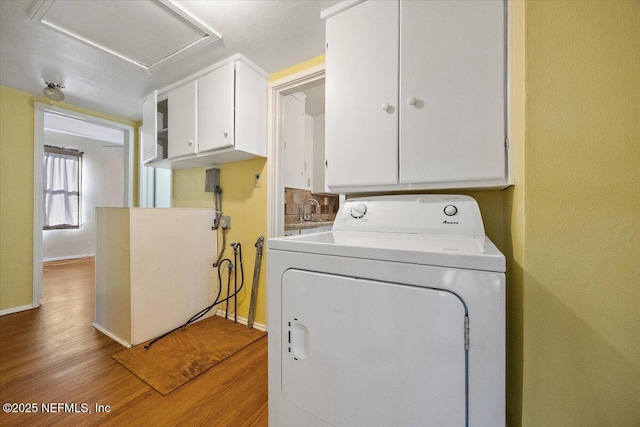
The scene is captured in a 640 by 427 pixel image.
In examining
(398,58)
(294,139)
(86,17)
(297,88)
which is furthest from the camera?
(294,139)

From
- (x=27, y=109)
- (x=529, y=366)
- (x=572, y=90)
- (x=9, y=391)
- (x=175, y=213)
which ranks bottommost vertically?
Answer: (x=9, y=391)

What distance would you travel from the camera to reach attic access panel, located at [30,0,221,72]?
136 cm

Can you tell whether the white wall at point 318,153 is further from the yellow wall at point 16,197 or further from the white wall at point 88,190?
the white wall at point 88,190

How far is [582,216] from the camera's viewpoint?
0.70 metres

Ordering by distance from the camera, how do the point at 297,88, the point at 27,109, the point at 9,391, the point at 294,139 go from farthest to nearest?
1. the point at 294,139
2. the point at 27,109
3. the point at 297,88
4. the point at 9,391

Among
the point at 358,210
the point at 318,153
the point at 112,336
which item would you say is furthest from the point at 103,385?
the point at 318,153

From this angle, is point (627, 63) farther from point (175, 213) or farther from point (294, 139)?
point (175, 213)

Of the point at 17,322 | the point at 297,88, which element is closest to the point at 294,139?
the point at 297,88

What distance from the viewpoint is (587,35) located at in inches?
27.9

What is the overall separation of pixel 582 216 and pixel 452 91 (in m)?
0.65

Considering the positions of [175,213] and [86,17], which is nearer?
[86,17]

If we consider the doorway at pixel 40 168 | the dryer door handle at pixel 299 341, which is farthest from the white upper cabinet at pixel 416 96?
the doorway at pixel 40 168

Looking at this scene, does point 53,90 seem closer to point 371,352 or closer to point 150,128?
point 150,128

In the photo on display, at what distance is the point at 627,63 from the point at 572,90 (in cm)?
13
